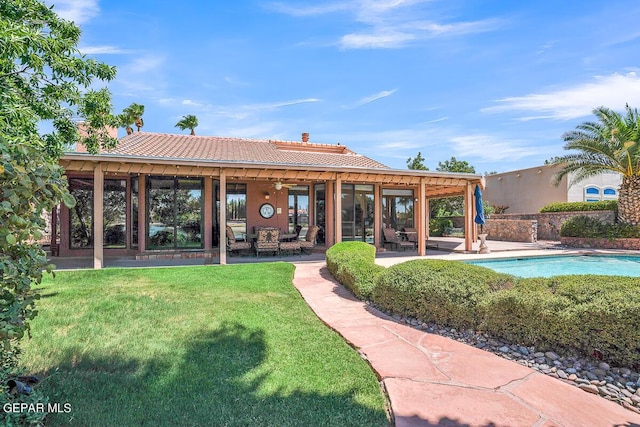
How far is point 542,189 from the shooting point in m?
25.9

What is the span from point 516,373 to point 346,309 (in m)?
3.13

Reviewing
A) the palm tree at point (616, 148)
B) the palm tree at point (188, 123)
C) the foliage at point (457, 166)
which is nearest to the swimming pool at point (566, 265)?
the palm tree at point (616, 148)

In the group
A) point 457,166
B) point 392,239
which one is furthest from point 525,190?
point 392,239

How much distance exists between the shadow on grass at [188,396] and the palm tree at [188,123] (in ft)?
88.1

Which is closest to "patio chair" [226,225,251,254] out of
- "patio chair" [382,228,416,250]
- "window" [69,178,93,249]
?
"window" [69,178,93,249]

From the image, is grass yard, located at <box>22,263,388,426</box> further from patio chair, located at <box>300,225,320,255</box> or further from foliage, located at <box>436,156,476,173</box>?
foliage, located at <box>436,156,476,173</box>

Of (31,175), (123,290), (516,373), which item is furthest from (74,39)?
(516,373)

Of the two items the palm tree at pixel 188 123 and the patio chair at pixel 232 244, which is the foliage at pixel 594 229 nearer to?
the patio chair at pixel 232 244

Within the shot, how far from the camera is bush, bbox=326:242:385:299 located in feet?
23.9

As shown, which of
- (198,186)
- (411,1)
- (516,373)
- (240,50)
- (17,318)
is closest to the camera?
(17,318)

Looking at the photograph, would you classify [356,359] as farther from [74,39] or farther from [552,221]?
[552,221]

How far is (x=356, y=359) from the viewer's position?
169 inches

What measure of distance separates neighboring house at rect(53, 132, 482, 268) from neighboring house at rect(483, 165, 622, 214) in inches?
536

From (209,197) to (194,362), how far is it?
10528mm
